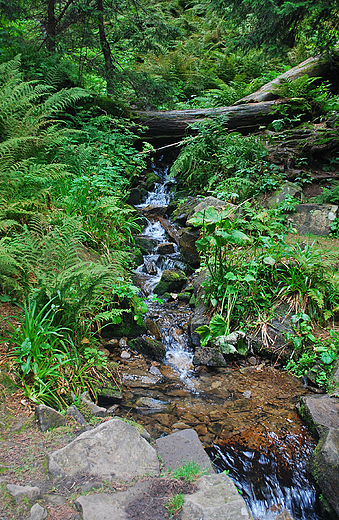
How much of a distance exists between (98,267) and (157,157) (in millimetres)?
7215

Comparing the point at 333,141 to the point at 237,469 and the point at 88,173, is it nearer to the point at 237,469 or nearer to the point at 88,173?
the point at 88,173

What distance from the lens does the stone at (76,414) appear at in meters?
2.33

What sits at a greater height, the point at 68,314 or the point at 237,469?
the point at 68,314

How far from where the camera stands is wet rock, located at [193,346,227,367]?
3.91m

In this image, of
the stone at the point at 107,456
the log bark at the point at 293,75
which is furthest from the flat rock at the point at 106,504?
the log bark at the point at 293,75

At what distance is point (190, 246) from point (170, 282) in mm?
1027

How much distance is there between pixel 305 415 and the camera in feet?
9.91

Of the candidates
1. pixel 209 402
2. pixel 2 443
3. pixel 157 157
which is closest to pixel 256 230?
pixel 209 402

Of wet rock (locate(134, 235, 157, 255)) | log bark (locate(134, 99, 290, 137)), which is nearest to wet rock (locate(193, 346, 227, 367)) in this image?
wet rock (locate(134, 235, 157, 255))

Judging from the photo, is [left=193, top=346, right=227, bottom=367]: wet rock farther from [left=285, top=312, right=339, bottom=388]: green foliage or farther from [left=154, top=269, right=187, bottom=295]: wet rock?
[left=154, top=269, right=187, bottom=295]: wet rock

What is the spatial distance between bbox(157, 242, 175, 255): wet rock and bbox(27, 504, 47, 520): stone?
17.5 feet

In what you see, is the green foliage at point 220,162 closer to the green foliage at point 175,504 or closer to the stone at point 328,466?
the stone at point 328,466

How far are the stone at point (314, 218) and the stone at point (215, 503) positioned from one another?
15.7 ft

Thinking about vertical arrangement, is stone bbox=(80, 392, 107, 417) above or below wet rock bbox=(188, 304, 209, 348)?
above
